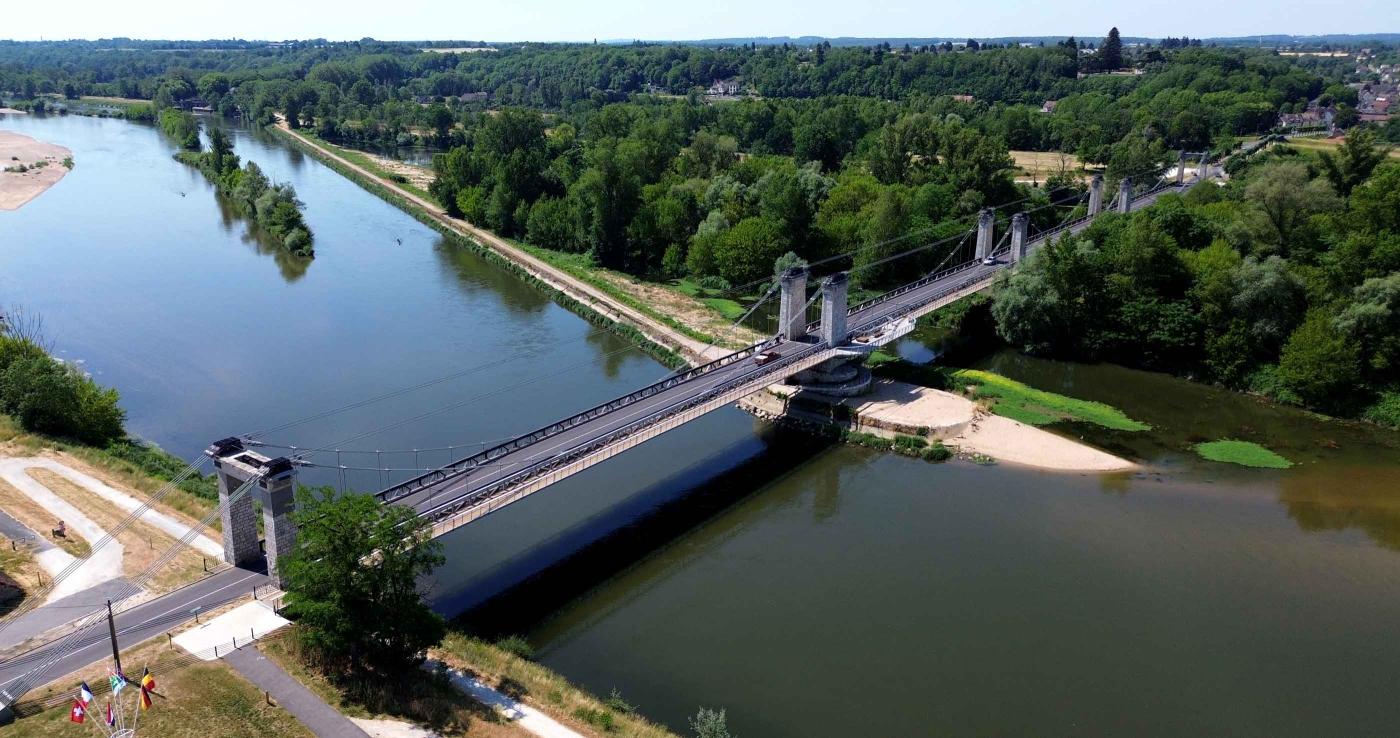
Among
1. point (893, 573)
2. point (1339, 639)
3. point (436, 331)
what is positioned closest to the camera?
point (1339, 639)

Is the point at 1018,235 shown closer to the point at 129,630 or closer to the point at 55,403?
the point at 55,403

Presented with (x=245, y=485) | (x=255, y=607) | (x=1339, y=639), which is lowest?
(x=1339, y=639)

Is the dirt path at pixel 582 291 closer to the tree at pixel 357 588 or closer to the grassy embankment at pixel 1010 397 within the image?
the grassy embankment at pixel 1010 397

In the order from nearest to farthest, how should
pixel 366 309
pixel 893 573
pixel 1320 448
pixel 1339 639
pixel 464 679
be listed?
1. pixel 464 679
2. pixel 1339 639
3. pixel 893 573
4. pixel 1320 448
5. pixel 366 309

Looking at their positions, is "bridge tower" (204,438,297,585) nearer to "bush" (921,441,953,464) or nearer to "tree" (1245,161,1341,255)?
"bush" (921,441,953,464)

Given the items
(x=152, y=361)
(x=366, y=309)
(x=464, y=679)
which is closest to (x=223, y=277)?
(x=366, y=309)

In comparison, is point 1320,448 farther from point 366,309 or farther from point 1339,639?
point 366,309

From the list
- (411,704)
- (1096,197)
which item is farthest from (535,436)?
(1096,197)
